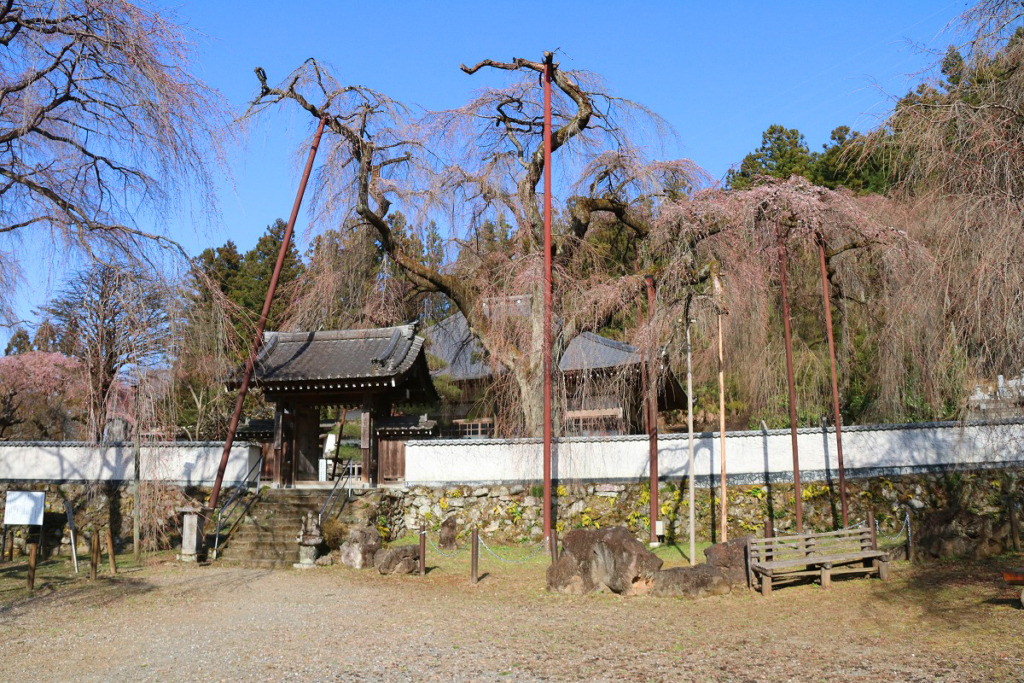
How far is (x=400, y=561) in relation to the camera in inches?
476

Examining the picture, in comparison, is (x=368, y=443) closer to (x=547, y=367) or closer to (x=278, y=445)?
(x=278, y=445)

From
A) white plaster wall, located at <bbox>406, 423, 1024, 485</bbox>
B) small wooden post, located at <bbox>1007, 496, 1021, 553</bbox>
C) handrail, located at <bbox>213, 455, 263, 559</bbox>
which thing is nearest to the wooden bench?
small wooden post, located at <bbox>1007, 496, 1021, 553</bbox>

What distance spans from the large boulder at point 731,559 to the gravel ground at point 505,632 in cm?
39

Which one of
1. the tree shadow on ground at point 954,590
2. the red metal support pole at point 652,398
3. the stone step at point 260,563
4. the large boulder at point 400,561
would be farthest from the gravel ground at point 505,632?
the red metal support pole at point 652,398

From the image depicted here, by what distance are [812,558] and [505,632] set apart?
418cm

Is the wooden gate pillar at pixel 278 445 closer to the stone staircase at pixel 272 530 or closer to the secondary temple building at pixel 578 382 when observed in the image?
the stone staircase at pixel 272 530

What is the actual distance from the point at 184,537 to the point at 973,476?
13.5m

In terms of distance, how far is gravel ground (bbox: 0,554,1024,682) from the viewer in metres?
6.32

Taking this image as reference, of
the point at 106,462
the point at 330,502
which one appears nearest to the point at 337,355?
the point at 330,502

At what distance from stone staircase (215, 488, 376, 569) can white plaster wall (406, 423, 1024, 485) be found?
4.84 feet

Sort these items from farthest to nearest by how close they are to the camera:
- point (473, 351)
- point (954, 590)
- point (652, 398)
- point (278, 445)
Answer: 1. point (473, 351)
2. point (278, 445)
3. point (652, 398)
4. point (954, 590)

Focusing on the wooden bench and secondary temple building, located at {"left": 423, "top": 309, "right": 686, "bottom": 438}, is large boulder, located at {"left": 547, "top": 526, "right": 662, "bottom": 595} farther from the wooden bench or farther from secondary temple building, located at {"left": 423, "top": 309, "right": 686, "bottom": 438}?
secondary temple building, located at {"left": 423, "top": 309, "right": 686, "bottom": 438}

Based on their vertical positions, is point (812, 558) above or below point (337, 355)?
below

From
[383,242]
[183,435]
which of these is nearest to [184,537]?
[383,242]
